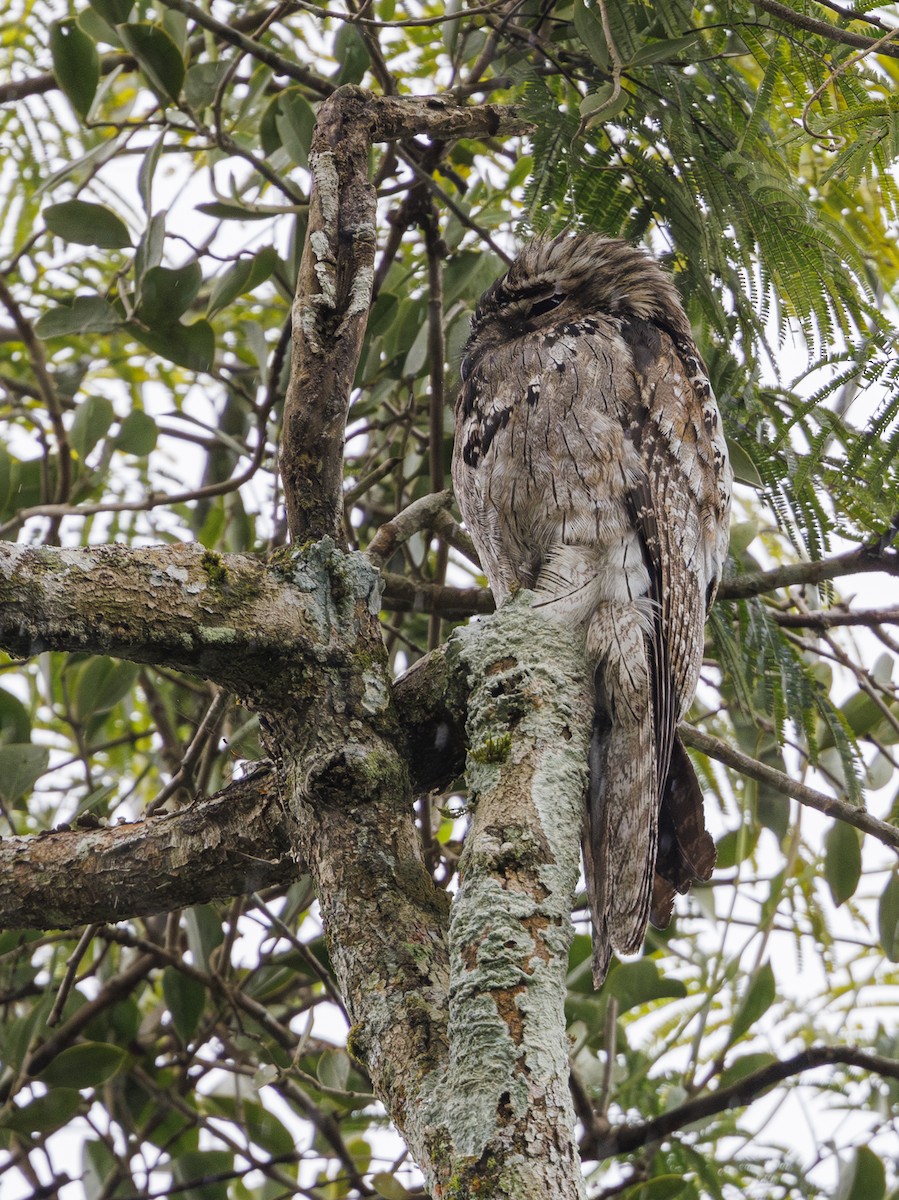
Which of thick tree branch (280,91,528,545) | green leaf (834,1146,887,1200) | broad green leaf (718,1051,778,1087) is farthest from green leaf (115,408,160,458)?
green leaf (834,1146,887,1200)

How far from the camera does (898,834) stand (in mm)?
2051

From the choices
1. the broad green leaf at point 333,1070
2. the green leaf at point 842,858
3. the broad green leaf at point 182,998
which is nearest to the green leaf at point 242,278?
the broad green leaf at point 182,998

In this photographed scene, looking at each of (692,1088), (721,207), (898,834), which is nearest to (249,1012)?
(692,1088)

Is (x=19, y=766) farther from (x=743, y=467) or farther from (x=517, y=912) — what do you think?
(x=743, y=467)

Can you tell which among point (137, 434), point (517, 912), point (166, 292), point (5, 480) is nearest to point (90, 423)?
point (137, 434)

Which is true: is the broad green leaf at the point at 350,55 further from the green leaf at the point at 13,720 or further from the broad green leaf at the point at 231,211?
the green leaf at the point at 13,720

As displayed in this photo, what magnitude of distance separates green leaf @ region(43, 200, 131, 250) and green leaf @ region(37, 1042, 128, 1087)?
5.26 feet

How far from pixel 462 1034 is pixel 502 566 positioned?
1.20 metres

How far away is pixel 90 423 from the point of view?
2715 mm

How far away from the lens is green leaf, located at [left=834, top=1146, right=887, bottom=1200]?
238 cm

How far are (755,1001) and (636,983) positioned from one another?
24 cm

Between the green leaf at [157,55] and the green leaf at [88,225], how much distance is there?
0.27m

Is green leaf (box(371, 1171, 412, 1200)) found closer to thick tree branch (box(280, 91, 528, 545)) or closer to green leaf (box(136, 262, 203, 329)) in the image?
thick tree branch (box(280, 91, 528, 545))

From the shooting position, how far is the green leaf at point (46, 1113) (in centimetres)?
236
